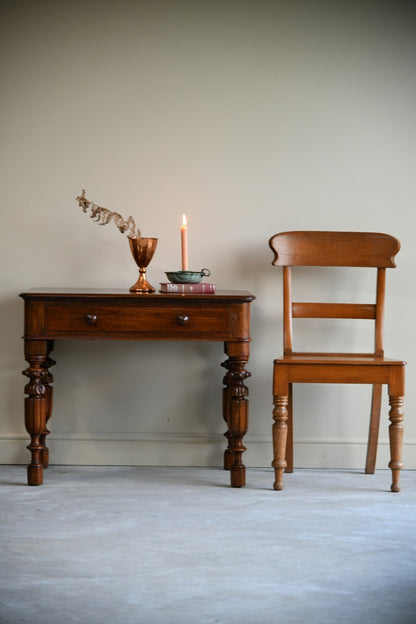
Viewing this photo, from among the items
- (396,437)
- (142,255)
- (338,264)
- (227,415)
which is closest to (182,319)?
(142,255)

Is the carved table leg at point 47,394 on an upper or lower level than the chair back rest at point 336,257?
lower

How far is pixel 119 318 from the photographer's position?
2.72 meters

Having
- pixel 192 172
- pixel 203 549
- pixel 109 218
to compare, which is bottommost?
pixel 203 549

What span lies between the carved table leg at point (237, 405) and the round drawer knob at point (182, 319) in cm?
18

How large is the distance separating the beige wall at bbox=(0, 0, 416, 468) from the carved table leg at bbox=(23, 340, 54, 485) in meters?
0.35

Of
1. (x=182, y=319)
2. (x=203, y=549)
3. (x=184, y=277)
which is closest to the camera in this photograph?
(x=203, y=549)

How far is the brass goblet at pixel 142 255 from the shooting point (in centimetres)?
287

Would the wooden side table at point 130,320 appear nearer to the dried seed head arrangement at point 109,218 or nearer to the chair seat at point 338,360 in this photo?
the chair seat at point 338,360

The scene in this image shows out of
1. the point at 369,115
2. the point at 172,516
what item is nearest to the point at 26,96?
the point at 369,115

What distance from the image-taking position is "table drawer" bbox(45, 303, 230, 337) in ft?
8.91

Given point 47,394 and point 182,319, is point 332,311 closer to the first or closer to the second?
point 182,319

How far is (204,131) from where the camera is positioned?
10.3 feet

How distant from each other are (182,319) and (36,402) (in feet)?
1.98

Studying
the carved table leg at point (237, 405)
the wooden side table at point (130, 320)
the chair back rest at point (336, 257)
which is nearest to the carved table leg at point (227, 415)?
the carved table leg at point (237, 405)
